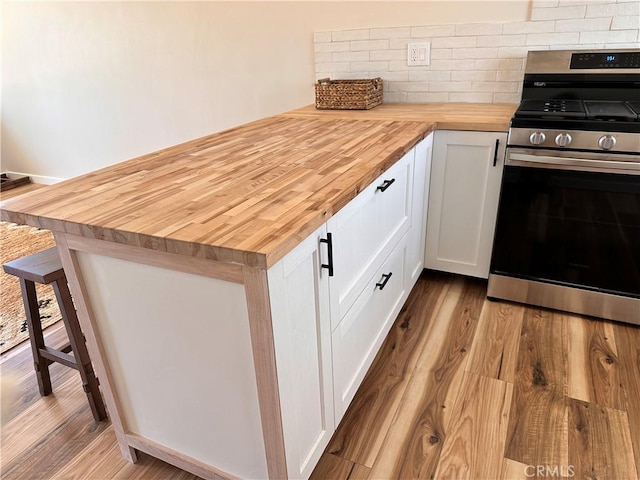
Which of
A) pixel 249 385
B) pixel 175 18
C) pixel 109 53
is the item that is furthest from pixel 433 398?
pixel 109 53

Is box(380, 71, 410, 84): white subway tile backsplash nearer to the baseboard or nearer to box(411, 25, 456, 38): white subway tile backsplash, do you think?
box(411, 25, 456, 38): white subway tile backsplash

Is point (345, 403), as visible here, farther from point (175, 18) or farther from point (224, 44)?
point (175, 18)

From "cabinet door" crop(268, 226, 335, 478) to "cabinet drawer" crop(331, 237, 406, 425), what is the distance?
0.07 metres

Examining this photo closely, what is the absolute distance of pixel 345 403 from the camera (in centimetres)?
143

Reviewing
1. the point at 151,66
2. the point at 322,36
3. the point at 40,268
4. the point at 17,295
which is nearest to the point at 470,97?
the point at 322,36

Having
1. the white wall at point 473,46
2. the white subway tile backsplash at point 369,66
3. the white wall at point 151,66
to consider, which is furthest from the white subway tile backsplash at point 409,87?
the white wall at point 151,66

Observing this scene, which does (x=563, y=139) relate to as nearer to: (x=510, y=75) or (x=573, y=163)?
(x=573, y=163)

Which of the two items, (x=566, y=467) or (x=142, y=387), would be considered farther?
(x=566, y=467)

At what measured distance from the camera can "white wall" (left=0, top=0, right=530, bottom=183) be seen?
8.46ft

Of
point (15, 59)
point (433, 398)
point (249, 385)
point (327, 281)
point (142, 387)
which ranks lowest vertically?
point (433, 398)

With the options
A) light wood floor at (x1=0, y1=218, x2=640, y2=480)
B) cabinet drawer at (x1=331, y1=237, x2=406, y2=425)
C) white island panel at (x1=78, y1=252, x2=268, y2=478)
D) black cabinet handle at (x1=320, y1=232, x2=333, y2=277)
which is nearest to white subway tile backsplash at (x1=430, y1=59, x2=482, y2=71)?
cabinet drawer at (x1=331, y1=237, x2=406, y2=425)

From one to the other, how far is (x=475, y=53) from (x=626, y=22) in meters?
0.64

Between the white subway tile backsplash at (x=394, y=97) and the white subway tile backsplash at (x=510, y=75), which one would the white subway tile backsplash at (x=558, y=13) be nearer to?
the white subway tile backsplash at (x=510, y=75)

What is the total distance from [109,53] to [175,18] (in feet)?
2.39
